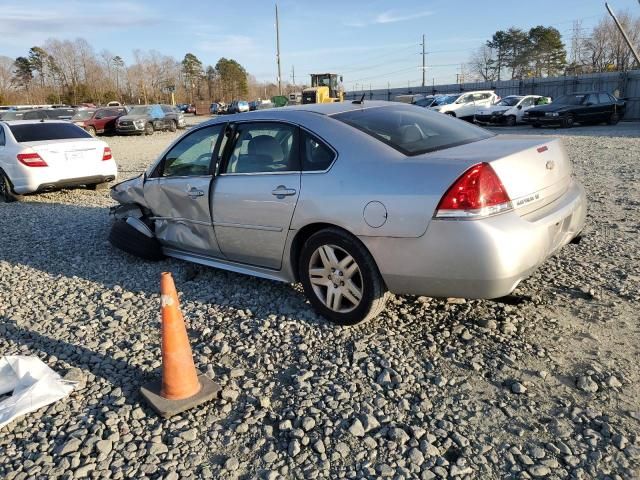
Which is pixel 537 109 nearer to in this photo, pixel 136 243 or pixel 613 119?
pixel 613 119

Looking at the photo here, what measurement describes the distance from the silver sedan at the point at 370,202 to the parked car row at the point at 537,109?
19617mm

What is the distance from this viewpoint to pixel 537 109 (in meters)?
23.1

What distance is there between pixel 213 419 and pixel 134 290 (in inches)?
91.5

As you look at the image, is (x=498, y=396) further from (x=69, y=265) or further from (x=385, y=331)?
(x=69, y=265)

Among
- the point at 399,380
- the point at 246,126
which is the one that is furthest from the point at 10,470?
the point at 246,126

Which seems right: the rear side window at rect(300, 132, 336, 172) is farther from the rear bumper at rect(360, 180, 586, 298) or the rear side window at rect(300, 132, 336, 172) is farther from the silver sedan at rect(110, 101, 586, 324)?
the rear bumper at rect(360, 180, 586, 298)

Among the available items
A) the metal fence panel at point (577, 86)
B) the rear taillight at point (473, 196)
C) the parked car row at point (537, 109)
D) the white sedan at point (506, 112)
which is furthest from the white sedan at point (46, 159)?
the metal fence panel at point (577, 86)

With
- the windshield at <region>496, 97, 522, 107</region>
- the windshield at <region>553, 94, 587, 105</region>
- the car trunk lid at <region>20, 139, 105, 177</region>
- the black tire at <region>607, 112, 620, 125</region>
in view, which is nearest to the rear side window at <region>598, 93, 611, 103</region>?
the black tire at <region>607, 112, 620, 125</region>

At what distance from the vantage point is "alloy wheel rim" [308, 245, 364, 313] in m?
3.60

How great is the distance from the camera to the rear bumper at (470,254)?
3.03m

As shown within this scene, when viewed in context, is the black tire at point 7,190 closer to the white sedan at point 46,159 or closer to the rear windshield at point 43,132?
the white sedan at point 46,159

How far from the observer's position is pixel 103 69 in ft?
280

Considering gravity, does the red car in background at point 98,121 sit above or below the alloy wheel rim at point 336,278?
above

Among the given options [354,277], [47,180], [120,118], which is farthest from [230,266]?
[120,118]
